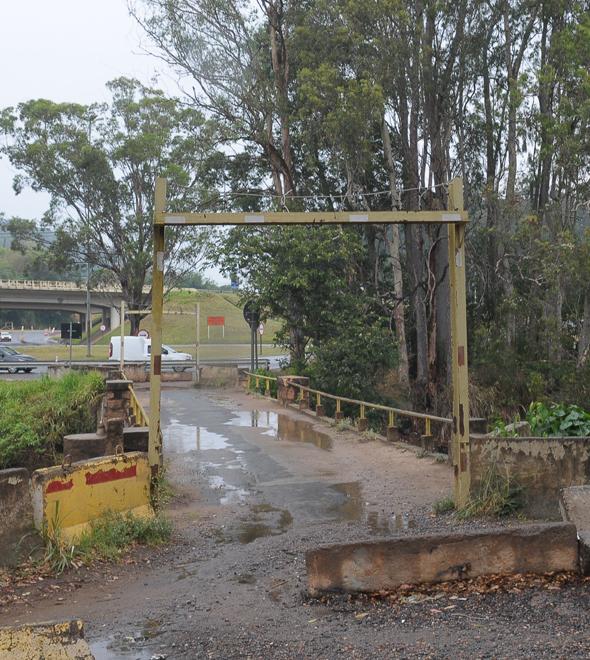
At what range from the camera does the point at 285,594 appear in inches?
257

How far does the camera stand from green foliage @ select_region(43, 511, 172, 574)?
7688 mm

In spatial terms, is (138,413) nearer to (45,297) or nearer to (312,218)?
(312,218)

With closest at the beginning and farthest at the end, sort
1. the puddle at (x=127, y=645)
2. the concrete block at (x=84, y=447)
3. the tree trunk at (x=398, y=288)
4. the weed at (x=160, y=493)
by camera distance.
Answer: the puddle at (x=127, y=645) < the weed at (x=160, y=493) < the concrete block at (x=84, y=447) < the tree trunk at (x=398, y=288)

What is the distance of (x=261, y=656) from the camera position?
509cm

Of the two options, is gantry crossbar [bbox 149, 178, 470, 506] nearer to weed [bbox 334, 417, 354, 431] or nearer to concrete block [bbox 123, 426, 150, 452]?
concrete block [bbox 123, 426, 150, 452]

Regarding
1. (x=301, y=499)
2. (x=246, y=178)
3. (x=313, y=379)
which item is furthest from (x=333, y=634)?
(x=246, y=178)

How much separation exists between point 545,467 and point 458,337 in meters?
1.78

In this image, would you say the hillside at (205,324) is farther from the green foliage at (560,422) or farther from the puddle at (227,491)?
the green foliage at (560,422)

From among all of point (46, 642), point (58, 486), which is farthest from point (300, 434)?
point (46, 642)

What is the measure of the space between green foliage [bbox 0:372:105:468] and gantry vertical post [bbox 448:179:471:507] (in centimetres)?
804

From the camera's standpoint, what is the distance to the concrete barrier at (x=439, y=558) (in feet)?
20.1

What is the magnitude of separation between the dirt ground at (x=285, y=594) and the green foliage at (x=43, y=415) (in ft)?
10.2

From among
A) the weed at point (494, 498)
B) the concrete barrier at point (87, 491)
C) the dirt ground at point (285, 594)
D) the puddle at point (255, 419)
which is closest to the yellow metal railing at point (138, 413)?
the dirt ground at point (285, 594)

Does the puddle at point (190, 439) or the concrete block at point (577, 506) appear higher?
the concrete block at point (577, 506)
